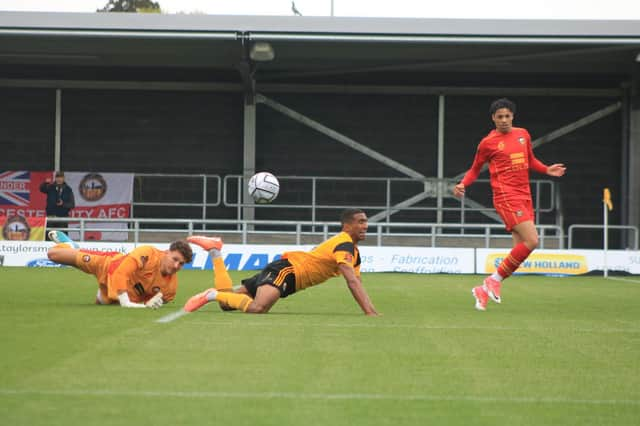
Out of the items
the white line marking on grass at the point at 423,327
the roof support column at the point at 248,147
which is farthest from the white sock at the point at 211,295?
the roof support column at the point at 248,147

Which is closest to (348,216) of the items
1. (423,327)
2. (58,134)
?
(423,327)

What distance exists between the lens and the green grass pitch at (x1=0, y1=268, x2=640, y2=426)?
16.2 ft

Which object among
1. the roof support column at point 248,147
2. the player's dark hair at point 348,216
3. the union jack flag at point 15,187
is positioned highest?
the roof support column at point 248,147

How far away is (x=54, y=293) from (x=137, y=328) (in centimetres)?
532

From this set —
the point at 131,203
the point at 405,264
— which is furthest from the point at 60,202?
the point at 405,264

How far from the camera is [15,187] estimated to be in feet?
90.6

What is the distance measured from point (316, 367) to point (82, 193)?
22355 millimetres

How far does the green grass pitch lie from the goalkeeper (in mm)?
233

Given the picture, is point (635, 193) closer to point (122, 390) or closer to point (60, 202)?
point (60, 202)

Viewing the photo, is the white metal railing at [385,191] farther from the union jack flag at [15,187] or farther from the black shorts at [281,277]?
the black shorts at [281,277]

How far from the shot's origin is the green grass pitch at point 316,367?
494 cm

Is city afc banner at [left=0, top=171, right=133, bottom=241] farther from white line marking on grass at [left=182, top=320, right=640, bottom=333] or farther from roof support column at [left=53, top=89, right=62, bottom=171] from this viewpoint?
white line marking on grass at [left=182, top=320, right=640, bottom=333]

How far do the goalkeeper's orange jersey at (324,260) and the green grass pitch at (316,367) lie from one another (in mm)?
417

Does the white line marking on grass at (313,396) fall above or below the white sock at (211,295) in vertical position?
below
